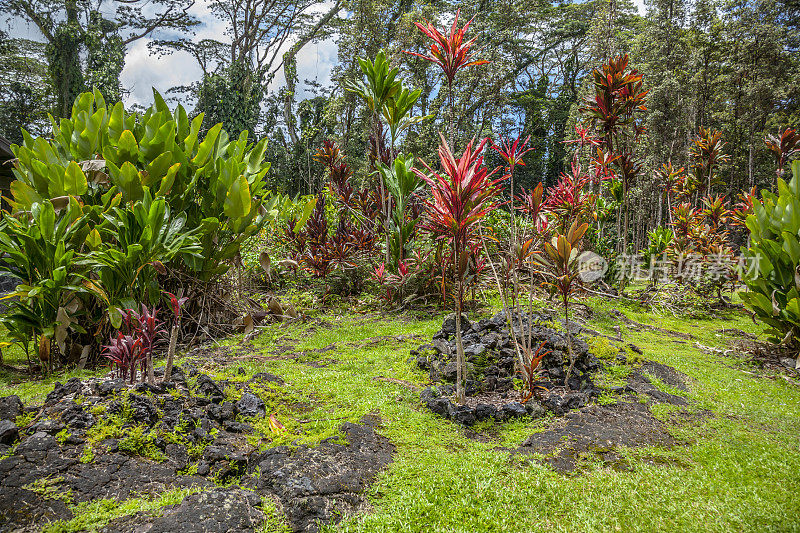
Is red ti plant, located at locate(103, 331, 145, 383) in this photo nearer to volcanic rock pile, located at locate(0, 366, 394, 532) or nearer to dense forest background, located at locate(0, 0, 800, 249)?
volcanic rock pile, located at locate(0, 366, 394, 532)

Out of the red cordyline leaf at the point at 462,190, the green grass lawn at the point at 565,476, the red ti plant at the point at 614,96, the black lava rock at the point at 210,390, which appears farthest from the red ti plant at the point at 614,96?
the black lava rock at the point at 210,390

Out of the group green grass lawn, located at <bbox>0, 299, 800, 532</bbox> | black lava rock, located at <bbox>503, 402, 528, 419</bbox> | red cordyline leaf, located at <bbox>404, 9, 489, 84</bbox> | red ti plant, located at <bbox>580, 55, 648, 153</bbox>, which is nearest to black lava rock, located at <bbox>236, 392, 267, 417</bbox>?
green grass lawn, located at <bbox>0, 299, 800, 532</bbox>

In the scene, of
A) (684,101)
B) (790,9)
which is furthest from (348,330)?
(790,9)

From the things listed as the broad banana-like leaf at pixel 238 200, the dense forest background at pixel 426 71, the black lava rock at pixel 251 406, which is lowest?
the black lava rock at pixel 251 406

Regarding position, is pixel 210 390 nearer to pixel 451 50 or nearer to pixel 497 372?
pixel 497 372

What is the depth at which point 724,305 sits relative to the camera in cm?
646

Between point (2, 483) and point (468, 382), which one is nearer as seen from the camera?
point (2, 483)

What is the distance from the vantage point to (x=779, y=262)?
3572mm

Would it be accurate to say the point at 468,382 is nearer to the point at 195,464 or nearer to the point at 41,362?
the point at 195,464

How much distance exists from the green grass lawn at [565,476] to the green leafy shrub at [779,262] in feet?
2.12

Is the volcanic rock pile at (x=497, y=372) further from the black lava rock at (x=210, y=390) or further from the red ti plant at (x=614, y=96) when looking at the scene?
the red ti plant at (x=614, y=96)

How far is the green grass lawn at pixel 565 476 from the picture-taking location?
4.64 ft

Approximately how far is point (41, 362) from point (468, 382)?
295 cm

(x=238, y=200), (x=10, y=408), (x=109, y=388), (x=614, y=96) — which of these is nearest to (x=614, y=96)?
(x=614, y=96)
